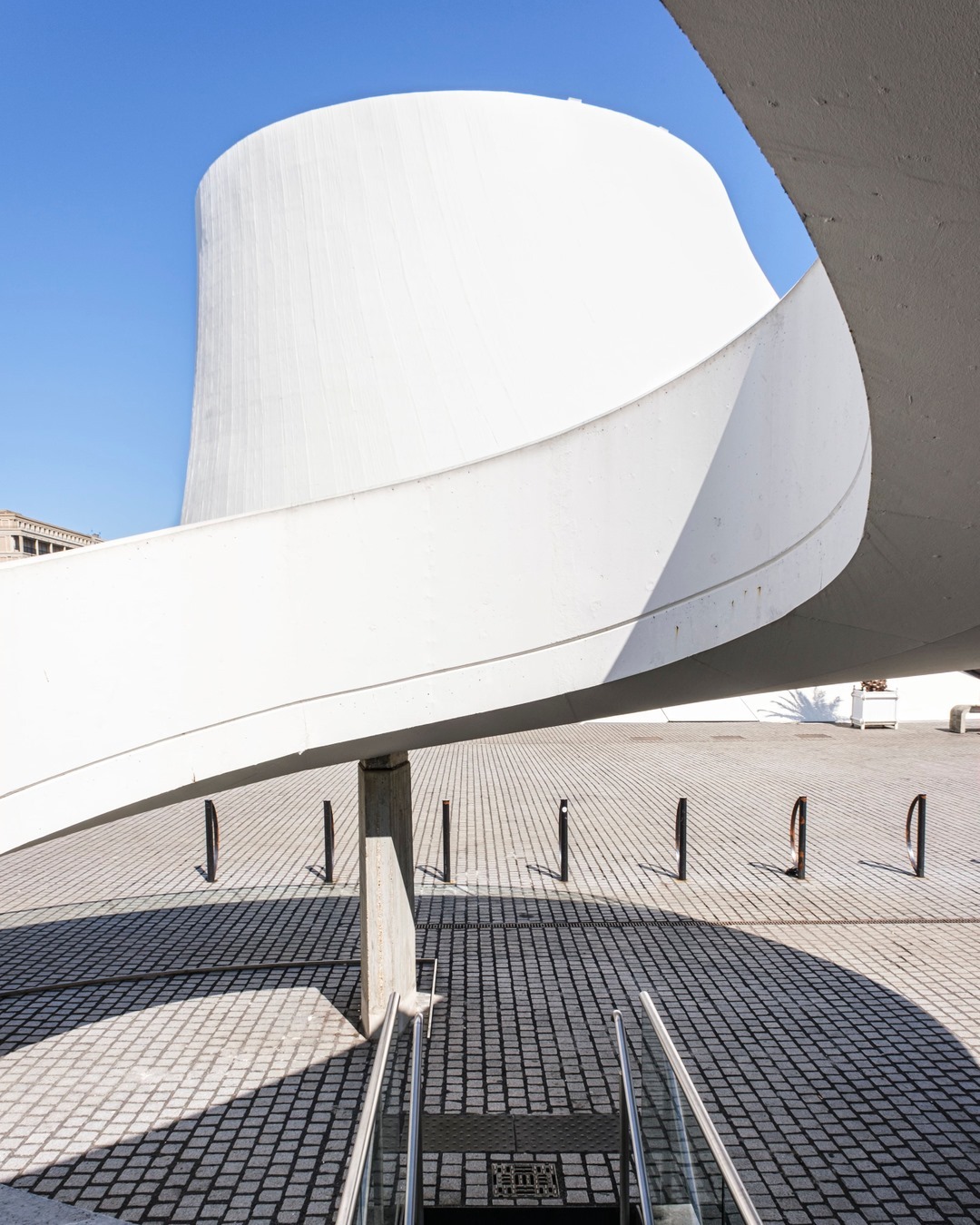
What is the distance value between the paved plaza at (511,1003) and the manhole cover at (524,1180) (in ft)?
0.26

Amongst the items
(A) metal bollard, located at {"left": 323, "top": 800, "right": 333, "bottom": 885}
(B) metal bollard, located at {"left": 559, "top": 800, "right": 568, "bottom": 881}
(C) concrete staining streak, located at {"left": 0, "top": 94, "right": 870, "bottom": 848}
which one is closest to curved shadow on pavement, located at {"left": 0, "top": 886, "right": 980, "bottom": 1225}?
(B) metal bollard, located at {"left": 559, "top": 800, "right": 568, "bottom": 881}

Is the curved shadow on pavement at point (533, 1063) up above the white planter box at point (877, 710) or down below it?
below

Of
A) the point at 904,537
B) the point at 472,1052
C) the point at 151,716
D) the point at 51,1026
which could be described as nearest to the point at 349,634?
the point at 151,716

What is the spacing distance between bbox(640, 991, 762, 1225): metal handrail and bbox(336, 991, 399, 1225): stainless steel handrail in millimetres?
1034

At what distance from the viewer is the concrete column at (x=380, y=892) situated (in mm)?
5738

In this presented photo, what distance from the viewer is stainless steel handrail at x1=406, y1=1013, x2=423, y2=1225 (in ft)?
10.8

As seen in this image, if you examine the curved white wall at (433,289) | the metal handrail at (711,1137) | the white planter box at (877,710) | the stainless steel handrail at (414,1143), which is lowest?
the stainless steel handrail at (414,1143)

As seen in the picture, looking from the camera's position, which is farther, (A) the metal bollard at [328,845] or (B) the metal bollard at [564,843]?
(A) the metal bollard at [328,845]

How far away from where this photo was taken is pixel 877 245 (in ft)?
3.68

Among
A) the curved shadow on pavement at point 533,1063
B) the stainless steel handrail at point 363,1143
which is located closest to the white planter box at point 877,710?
the curved shadow on pavement at point 533,1063

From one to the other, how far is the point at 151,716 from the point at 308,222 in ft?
46.1

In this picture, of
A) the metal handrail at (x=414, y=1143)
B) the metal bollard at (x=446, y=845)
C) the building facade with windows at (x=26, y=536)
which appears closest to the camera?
the metal handrail at (x=414, y=1143)

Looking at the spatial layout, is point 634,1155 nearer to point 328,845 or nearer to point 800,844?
point 800,844

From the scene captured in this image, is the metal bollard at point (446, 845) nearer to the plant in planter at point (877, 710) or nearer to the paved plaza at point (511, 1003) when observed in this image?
the paved plaza at point (511, 1003)
